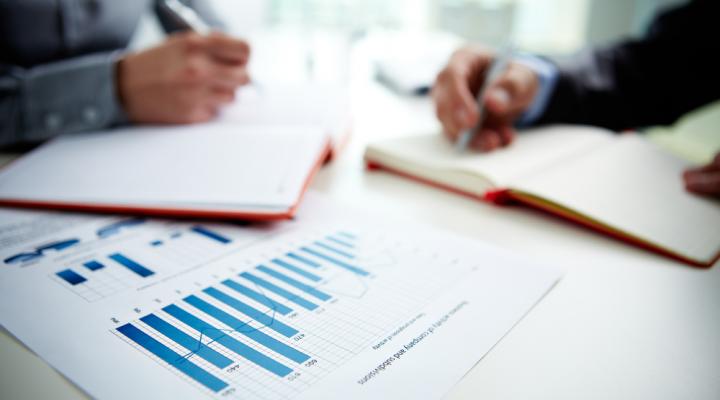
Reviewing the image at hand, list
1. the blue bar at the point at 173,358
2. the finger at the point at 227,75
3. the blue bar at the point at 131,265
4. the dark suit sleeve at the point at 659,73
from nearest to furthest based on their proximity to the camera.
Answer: the blue bar at the point at 173,358 → the blue bar at the point at 131,265 → the finger at the point at 227,75 → the dark suit sleeve at the point at 659,73

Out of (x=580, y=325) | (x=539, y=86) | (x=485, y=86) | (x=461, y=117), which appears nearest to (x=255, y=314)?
(x=580, y=325)

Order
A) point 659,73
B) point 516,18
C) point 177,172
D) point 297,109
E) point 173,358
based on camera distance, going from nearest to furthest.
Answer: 1. point 173,358
2. point 177,172
3. point 297,109
4. point 659,73
5. point 516,18

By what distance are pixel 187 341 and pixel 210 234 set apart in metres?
0.16

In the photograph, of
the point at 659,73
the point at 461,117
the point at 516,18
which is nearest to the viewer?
the point at 461,117

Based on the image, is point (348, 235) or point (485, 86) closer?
point (348, 235)

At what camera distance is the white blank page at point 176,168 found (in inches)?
17.9

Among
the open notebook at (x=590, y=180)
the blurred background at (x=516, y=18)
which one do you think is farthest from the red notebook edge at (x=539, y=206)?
the blurred background at (x=516, y=18)

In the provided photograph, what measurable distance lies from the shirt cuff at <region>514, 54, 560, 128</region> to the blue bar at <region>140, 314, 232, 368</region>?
60 centimetres

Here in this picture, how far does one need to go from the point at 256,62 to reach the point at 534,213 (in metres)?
0.80

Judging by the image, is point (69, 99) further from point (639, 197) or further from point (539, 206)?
point (639, 197)

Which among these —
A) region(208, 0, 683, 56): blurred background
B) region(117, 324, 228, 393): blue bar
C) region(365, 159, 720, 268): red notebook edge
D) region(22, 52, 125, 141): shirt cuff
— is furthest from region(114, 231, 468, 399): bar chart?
region(208, 0, 683, 56): blurred background

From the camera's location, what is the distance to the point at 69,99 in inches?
25.3

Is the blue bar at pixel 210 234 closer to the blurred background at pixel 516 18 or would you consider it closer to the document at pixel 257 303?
the document at pixel 257 303

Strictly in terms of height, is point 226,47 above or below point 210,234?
above
